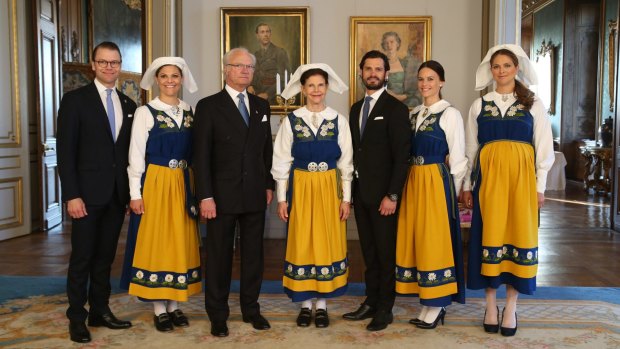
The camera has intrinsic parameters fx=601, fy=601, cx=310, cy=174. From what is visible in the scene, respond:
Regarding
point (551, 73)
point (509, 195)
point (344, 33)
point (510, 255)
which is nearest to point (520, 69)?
point (509, 195)

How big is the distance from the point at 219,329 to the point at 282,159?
0.99m

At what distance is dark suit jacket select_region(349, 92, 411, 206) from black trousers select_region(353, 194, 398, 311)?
4.3 inches

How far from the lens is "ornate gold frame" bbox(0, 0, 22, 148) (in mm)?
6219

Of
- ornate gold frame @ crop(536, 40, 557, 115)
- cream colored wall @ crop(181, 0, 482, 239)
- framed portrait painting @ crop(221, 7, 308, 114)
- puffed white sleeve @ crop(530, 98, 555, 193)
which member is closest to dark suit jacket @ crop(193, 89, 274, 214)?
puffed white sleeve @ crop(530, 98, 555, 193)

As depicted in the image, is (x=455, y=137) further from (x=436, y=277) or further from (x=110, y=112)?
(x=110, y=112)

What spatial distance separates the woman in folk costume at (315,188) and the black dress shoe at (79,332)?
1091 millimetres

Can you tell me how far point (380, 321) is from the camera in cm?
335

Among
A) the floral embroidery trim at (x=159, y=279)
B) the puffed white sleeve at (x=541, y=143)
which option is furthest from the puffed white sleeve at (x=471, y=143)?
the floral embroidery trim at (x=159, y=279)

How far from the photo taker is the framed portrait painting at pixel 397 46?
21.0 ft

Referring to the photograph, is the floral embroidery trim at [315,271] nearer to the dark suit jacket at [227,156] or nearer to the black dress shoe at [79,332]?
the dark suit jacket at [227,156]

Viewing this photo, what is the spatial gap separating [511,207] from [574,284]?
1.60m

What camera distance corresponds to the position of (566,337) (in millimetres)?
3229

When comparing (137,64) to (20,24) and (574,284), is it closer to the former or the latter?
(20,24)

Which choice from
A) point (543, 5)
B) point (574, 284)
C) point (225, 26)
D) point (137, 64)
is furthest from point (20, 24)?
point (543, 5)
